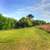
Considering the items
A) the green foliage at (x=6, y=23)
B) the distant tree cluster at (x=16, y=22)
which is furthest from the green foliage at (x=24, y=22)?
the green foliage at (x=6, y=23)

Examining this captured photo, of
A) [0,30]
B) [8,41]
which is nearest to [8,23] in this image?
[0,30]

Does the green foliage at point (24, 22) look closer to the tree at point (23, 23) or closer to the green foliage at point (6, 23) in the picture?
the tree at point (23, 23)

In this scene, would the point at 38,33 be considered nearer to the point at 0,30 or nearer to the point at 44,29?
the point at 44,29

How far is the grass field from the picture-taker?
257 centimetres

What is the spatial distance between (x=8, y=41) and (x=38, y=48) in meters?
0.51

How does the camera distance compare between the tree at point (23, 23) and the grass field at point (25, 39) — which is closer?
the grass field at point (25, 39)

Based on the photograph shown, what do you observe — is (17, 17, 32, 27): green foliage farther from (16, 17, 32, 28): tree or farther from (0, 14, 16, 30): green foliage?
(0, 14, 16, 30): green foliage

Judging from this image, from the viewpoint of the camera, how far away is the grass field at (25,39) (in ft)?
8.43

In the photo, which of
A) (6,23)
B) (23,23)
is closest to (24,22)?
(23,23)

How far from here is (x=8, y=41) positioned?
2.64 meters

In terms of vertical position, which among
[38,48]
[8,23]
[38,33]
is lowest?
[38,48]

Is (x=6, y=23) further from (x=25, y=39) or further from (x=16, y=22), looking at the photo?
(x=25, y=39)

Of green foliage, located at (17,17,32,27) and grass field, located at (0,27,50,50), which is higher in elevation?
green foliage, located at (17,17,32,27)

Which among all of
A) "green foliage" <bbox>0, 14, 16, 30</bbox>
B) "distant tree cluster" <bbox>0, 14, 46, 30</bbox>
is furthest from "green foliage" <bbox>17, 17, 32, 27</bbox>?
"green foliage" <bbox>0, 14, 16, 30</bbox>
